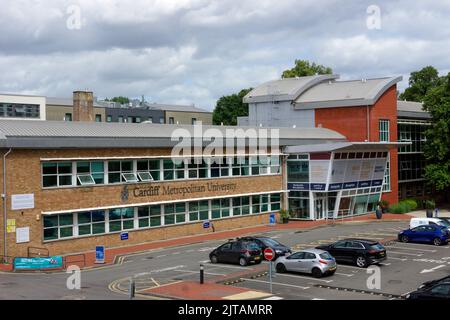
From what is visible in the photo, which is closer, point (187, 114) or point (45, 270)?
point (45, 270)

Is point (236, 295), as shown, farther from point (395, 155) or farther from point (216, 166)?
point (395, 155)

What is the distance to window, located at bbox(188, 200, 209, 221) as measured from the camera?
4485cm

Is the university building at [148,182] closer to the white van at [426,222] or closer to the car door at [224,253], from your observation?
the car door at [224,253]

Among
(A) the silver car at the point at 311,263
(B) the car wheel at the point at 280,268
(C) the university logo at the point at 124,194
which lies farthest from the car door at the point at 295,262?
(C) the university logo at the point at 124,194

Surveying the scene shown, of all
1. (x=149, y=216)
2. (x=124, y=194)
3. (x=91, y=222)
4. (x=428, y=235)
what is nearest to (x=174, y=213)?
(x=149, y=216)

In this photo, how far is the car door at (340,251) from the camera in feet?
104

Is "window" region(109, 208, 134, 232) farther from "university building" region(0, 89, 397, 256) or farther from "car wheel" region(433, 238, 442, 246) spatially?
"car wheel" region(433, 238, 442, 246)

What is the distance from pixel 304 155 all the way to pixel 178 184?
13932 millimetres

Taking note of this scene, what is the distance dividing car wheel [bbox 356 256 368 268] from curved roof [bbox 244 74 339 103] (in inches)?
1422

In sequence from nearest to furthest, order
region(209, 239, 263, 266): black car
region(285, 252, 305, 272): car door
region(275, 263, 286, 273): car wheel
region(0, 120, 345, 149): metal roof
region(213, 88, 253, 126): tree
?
region(285, 252, 305, 272): car door
region(275, 263, 286, 273): car wheel
region(209, 239, 263, 266): black car
region(0, 120, 345, 149): metal roof
region(213, 88, 253, 126): tree

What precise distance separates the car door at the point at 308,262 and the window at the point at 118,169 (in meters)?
15.9

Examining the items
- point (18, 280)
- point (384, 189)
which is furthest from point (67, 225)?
point (384, 189)

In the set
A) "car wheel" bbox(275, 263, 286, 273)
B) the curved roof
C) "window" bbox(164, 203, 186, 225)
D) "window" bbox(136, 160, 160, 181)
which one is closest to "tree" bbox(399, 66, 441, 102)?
the curved roof

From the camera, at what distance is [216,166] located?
46844 millimetres
